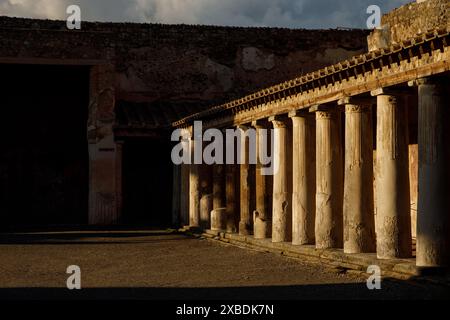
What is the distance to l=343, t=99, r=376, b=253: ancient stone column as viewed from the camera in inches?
483

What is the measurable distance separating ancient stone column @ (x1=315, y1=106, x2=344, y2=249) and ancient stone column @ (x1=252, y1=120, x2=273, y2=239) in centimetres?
330

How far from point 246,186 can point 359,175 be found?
5.96 metres

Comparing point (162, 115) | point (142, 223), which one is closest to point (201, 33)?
point (162, 115)

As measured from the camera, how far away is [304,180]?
14.4 m

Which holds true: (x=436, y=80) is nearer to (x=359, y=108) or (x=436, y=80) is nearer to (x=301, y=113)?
(x=359, y=108)

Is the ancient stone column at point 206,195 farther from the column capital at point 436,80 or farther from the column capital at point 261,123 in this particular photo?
the column capital at point 436,80

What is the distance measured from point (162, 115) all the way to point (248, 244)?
9.74 metres

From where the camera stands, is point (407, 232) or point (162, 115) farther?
point (162, 115)

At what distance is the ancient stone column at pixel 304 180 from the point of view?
14312mm

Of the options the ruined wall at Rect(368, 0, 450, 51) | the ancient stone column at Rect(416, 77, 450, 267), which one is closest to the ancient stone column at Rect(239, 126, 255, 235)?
the ruined wall at Rect(368, 0, 450, 51)

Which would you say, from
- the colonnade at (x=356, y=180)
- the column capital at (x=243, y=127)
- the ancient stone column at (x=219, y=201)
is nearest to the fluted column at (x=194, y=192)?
the ancient stone column at (x=219, y=201)

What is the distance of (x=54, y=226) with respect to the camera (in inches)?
985

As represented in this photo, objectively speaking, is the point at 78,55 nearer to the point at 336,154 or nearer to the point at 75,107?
the point at 75,107

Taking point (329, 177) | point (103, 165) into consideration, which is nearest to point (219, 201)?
point (103, 165)
